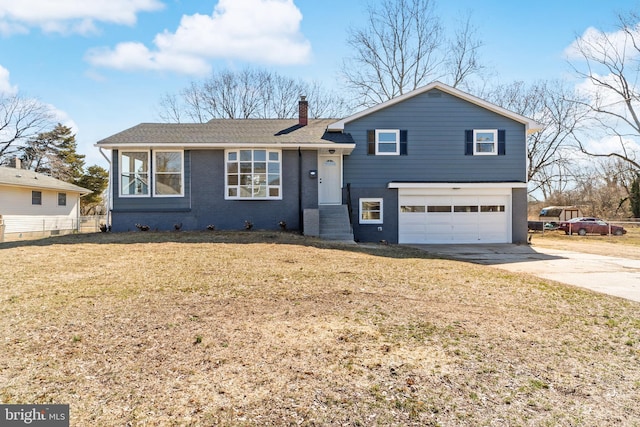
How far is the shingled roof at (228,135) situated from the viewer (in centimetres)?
1420

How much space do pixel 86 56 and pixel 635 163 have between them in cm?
4128

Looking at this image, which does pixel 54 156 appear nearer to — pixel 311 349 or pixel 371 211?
pixel 371 211

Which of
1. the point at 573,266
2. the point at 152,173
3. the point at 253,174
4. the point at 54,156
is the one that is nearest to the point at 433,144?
the point at 573,266

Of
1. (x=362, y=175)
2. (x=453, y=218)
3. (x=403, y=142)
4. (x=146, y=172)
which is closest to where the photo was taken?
(x=146, y=172)

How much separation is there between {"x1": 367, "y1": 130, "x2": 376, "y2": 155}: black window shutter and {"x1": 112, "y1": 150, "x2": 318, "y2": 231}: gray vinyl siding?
2499 mm

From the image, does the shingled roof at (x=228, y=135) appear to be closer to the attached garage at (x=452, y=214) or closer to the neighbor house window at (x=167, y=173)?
the neighbor house window at (x=167, y=173)

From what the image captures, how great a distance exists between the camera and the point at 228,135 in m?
15.1

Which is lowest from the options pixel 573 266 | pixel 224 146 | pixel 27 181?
pixel 573 266

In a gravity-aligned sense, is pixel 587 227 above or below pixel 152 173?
below

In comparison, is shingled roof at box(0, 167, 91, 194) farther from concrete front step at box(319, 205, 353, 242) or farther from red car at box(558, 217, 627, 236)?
red car at box(558, 217, 627, 236)

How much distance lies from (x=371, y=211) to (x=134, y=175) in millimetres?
9491

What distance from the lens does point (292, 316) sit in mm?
4723

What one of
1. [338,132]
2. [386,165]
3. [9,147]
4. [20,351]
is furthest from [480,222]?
[9,147]

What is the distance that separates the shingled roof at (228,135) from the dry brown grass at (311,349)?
8.01 m
